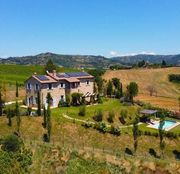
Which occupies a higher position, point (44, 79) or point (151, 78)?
point (44, 79)

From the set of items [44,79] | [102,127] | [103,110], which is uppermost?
[44,79]

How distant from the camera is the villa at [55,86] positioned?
230 ft

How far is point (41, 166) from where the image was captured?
4631cm

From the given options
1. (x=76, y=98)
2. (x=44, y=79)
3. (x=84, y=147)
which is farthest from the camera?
(x=76, y=98)

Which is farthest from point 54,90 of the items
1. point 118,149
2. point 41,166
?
point 41,166

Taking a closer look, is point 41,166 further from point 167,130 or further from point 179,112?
point 179,112

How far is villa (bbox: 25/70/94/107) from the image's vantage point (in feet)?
230

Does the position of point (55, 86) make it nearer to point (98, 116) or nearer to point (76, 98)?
point (76, 98)

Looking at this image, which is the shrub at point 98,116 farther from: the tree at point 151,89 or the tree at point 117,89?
the tree at point 151,89

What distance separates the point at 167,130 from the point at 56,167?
24.3 metres

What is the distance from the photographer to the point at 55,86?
72062 millimetres

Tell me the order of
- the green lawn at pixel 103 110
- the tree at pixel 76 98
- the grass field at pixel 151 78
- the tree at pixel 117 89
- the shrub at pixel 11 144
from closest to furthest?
the shrub at pixel 11 144
the green lawn at pixel 103 110
the tree at pixel 76 98
the tree at pixel 117 89
the grass field at pixel 151 78

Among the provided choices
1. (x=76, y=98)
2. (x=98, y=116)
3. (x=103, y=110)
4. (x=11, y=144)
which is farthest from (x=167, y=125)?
(x=11, y=144)

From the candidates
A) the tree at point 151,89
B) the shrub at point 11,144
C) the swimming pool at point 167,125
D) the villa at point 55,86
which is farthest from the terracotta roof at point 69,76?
the tree at point 151,89
